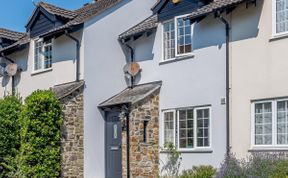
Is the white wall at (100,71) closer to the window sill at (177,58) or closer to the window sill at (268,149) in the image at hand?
the window sill at (177,58)

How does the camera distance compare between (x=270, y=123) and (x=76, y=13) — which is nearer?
(x=270, y=123)

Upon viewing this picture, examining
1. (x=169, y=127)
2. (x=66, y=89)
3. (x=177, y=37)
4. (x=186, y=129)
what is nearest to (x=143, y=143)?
(x=169, y=127)

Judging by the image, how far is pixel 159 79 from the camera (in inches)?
770

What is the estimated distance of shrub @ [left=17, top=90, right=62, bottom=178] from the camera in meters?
18.8

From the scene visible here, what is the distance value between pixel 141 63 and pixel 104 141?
3.74m

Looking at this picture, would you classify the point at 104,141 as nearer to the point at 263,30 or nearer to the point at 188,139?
Result: the point at 188,139

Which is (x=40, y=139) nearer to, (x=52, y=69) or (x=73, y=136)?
(x=73, y=136)

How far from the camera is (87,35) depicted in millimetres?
20562

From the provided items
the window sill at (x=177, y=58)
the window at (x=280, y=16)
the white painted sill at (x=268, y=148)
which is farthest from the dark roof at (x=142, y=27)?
the white painted sill at (x=268, y=148)

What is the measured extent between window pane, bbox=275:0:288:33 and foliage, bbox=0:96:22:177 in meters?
11.8

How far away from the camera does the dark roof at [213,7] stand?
51.3 ft

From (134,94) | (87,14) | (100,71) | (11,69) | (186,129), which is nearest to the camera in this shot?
(186,129)

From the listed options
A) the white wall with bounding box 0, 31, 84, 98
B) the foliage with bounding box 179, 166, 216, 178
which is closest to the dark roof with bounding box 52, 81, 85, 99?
the white wall with bounding box 0, 31, 84, 98

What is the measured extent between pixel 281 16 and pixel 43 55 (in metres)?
12.6
